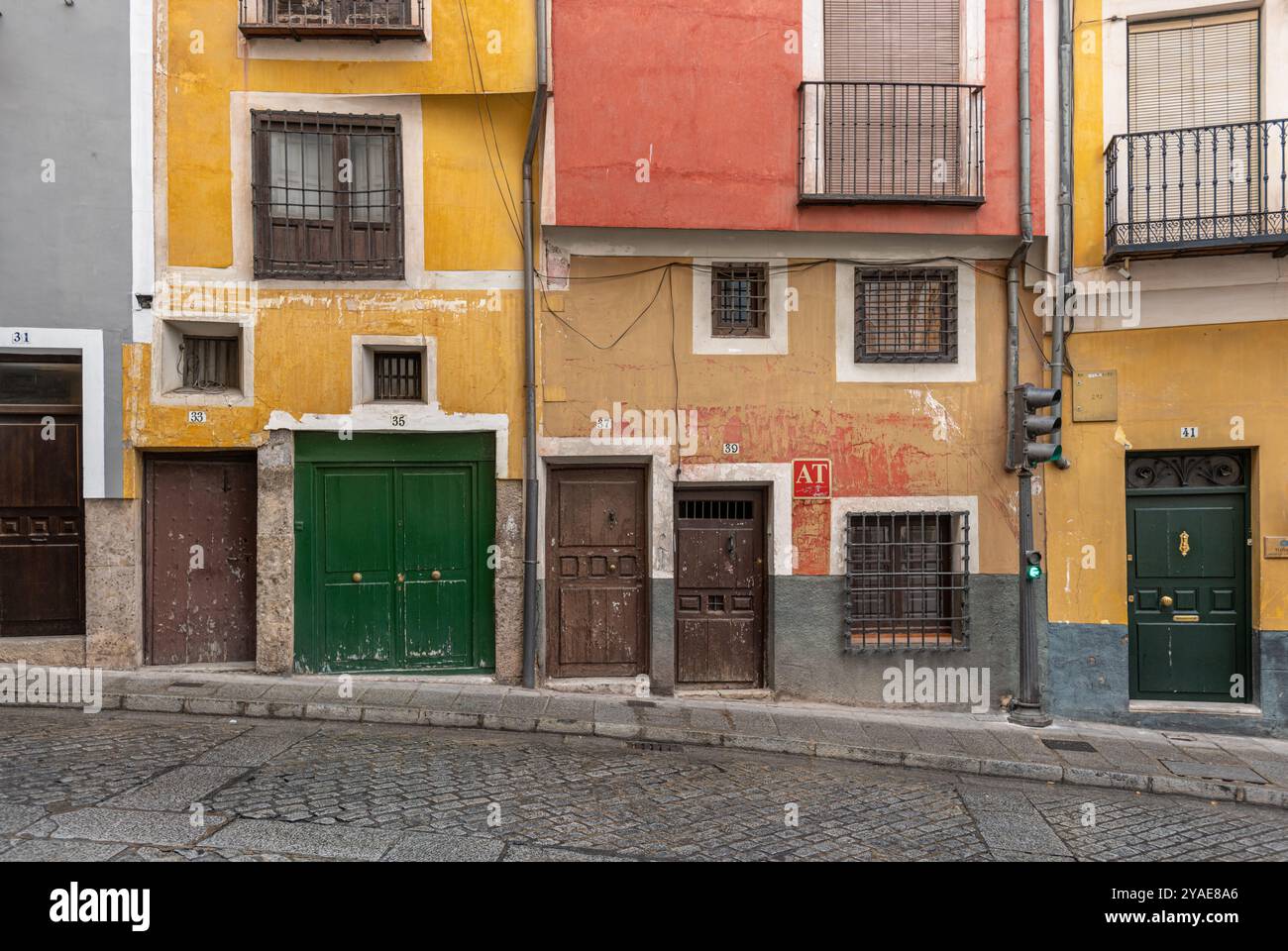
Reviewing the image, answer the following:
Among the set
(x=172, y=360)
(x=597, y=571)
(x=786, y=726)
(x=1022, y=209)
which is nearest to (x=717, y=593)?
(x=597, y=571)

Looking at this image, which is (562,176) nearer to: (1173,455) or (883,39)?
(883,39)

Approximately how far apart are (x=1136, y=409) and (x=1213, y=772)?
378cm

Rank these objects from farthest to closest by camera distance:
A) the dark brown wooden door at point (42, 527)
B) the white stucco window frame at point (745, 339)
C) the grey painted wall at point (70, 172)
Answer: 1. the white stucco window frame at point (745, 339)
2. the dark brown wooden door at point (42, 527)
3. the grey painted wall at point (70, 172)

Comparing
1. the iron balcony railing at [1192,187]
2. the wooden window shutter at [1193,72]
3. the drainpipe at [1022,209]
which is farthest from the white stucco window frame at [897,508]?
the wooden window shutter at [1193,72]

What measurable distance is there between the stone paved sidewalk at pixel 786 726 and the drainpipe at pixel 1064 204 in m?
3.10

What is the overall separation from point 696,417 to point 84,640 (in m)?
7.01

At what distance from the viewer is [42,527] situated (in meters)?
9.81

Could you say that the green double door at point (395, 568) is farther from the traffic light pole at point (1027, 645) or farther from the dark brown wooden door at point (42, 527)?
the traffic light pole at point (1027, 645)

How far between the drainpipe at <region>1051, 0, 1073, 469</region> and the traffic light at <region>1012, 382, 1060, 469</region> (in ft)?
1.92

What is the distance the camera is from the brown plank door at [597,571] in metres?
10.0

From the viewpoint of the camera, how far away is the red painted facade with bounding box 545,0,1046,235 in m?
9.61

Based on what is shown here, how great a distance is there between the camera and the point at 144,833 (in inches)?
211

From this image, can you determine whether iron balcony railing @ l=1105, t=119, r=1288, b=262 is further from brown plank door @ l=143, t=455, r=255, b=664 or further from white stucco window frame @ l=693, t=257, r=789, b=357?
brown plank door @ l=143, t=455, r=255, b=664
